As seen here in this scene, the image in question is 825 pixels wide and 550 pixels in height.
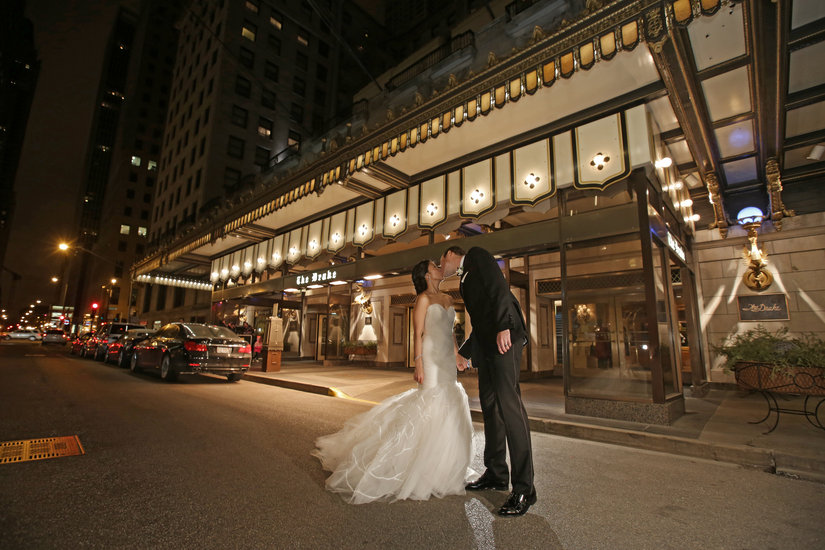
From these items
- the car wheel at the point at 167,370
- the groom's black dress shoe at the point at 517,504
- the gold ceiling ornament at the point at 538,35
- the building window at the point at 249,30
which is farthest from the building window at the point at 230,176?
the groom's black dress shoe at the point at 517,504

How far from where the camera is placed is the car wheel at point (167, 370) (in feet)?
33.4

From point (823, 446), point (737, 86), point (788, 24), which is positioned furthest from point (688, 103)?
point (823, 446)

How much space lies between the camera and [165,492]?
2.93 m

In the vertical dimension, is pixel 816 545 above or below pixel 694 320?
below

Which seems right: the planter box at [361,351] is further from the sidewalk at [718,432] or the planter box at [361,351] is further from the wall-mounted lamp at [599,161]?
the wall-mounted lamp at [599,161]

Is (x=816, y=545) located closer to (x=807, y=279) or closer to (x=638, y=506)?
(x=638, y=506)

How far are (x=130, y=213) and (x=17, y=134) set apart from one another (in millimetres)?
96981

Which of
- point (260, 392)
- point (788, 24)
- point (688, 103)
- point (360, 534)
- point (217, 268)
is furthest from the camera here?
point (217, 268)

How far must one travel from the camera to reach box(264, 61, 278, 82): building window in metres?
35.4

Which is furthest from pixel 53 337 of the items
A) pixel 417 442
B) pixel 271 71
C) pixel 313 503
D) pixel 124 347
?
pixel 417 442

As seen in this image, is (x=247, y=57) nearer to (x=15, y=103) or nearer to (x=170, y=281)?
(x=170, y=281)

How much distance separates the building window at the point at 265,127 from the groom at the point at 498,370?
36765 mm

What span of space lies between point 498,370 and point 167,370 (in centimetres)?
1044

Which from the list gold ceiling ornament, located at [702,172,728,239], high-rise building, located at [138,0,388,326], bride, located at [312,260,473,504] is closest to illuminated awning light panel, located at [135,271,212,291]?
high-rise building, located at [138,0,388,326]
